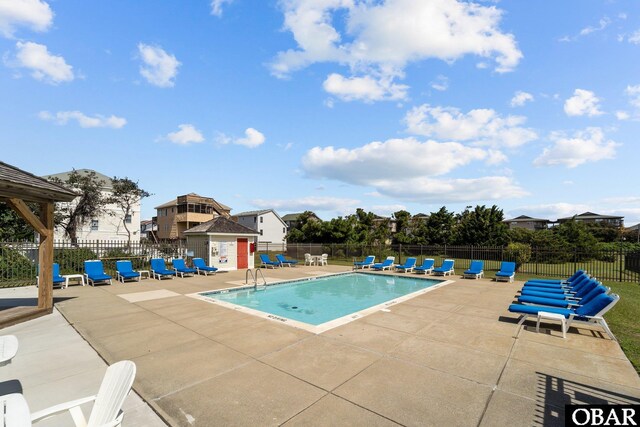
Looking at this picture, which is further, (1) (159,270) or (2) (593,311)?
(1) (159,270)

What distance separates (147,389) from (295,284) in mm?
11573

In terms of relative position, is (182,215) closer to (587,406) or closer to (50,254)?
(50,254)

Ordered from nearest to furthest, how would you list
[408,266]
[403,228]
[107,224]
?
[408,266]
[107,224]
[403,228]

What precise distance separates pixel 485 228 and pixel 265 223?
→ 1331 inches

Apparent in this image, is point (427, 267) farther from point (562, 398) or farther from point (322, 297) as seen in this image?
point (562, 398)

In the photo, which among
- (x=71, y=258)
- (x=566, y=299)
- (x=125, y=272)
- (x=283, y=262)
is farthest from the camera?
(x=283, y=262)

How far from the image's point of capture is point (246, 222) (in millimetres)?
53688

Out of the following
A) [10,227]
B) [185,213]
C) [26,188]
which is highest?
[185,213]

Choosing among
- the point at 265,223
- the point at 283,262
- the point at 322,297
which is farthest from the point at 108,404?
the point at 265,223

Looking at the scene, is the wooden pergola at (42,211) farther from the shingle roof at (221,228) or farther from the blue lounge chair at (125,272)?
the shingle roof at (221,228)

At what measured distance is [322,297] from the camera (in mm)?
12922

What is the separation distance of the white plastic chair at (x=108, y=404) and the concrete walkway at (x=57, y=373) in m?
0.95

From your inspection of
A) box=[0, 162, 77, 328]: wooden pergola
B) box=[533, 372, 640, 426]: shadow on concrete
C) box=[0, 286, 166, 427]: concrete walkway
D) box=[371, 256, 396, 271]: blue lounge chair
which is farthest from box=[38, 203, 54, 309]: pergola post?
box=[371, 256, 396, 271]: blue lounge chair

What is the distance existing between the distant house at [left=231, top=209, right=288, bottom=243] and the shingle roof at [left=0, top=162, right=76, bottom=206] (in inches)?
1689
